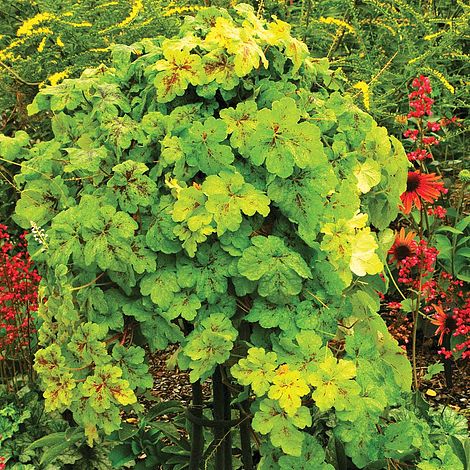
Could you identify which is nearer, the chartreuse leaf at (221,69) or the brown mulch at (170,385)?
the chartreuse leaf at (221,69)

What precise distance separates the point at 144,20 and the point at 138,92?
1498 millimetres

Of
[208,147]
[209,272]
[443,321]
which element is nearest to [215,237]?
[209,272]

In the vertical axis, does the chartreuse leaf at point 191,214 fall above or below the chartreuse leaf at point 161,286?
above

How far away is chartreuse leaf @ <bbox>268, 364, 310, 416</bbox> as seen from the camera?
174 centimetres

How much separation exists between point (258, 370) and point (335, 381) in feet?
0.57

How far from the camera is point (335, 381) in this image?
1.80m

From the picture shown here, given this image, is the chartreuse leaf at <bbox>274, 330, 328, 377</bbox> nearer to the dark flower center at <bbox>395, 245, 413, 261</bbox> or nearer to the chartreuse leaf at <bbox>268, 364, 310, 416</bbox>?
the chartreuse leaf at <bbox>268, 364, 310, 416</bbox>

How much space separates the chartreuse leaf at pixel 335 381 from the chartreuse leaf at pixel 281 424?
0.17 feet

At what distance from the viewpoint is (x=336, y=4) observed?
159 inches

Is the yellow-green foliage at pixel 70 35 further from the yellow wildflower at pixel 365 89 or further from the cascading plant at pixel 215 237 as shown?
the cascading plant at pixel 215 237

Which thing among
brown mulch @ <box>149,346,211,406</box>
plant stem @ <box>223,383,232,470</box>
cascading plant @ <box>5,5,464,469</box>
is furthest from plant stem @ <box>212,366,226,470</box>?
brown mulch @ <box>149,346,211,406</box>

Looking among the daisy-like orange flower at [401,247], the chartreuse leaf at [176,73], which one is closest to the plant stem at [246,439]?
the chartreuse leaf at [176,73]

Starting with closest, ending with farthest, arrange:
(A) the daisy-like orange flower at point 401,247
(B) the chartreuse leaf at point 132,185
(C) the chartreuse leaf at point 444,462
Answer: (B) the chartreuse leaf at point 132,185 → (C) the chartreuse leaf at point 444,462 → (A) the daisy-like orange flower at point 401,247

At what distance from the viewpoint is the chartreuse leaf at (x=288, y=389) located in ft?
5.71
